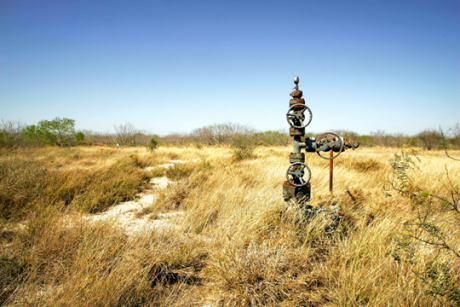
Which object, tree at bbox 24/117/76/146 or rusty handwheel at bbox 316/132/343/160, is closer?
rusty handwheel at bbox 316/132/343/160

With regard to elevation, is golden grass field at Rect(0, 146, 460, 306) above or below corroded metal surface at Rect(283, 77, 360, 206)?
below

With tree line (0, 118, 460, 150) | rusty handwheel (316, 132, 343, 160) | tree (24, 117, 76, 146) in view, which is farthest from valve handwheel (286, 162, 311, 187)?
tree (24, 117, 76, 146)

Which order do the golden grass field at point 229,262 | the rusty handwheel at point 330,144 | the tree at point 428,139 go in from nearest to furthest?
the golden grass field at point 229,262, the rusty handwheel at point 330,144, the tree at point 428,139

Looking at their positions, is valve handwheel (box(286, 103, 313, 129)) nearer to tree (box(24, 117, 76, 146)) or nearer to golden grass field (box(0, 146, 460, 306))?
golden grass field (box(0, 146, 460, 306))

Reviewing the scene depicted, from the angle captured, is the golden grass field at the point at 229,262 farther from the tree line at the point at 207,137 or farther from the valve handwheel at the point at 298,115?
the tree line at the point at 207,137

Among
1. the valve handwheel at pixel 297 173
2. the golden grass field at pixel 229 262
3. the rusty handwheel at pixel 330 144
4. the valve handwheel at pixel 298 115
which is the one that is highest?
the valve handwheel at pixel 298 115

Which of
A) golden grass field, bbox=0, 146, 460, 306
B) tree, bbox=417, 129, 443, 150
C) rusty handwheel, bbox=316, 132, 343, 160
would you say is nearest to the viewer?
golden grass field, bbox=0, 146, 460, 306

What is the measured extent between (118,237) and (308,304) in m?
2.11

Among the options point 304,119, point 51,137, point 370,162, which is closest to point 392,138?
point 370,162

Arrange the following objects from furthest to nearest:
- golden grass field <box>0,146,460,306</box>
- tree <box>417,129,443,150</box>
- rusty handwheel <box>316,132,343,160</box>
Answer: tree <box>417,129,443,150</box>
rusty handwheel <box>316,132,343,160</box>
golden grass field <box>0,146,460,306</box>

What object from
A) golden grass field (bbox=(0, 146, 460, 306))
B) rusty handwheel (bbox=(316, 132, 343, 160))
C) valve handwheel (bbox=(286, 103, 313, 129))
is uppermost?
valve handwheel (bbox=(286, 103, 313, 129))

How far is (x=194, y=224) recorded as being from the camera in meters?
3.05

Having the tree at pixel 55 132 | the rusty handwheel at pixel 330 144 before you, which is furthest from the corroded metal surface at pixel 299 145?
the tree at pixel 55 132

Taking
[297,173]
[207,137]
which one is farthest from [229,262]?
[207,137]
